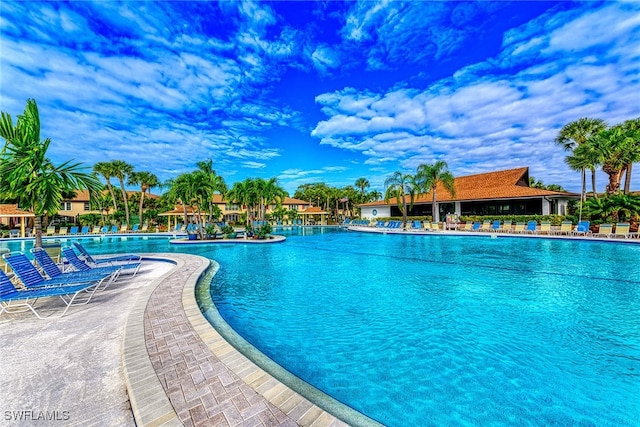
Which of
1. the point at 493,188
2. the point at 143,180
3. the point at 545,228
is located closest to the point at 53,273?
the point at 545,228

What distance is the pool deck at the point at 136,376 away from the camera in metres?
2.29

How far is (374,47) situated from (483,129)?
16755mm

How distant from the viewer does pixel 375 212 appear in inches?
1510

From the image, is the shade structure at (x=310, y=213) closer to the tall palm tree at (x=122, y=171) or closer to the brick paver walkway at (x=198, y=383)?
the tall palm tree at (x=122, y=171)

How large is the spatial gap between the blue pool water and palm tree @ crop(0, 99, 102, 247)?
4.52 metres

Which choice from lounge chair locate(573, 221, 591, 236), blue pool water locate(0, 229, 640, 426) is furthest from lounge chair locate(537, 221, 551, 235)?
blue pool water locate(0, 229, 640, 426)

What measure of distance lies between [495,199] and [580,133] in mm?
9076

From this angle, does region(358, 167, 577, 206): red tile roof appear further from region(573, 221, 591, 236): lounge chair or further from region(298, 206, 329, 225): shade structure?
region(298, 206, 329, 225): shade structure

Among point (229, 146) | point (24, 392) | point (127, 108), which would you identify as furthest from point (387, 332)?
point (229, 146)

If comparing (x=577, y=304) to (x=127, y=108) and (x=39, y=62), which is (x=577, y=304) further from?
(x=127, y=108)

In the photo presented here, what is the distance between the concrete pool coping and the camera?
2.24 metres

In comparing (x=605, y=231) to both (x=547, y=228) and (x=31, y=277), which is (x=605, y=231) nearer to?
(x=547, y=228)

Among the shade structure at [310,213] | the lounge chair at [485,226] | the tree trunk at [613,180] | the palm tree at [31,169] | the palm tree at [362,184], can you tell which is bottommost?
the lounge chair at [485,226]

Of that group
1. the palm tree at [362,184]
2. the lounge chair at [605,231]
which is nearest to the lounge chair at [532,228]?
the lounge chair at [605,231]
